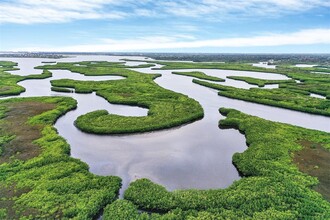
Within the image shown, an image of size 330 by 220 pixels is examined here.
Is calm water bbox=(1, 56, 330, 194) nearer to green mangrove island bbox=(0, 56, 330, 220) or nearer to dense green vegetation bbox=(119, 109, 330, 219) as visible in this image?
green mangrove island bbox=(0, 56, 330, 220)

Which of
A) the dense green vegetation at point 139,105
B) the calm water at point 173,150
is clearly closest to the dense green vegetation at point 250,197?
the calm water at point 173,150

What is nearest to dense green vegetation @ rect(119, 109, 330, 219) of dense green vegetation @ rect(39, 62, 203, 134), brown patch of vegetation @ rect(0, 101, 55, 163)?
brown patch of vegetation @ rect(0, 101, 55, 163)

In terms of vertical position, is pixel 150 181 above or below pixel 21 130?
A: below

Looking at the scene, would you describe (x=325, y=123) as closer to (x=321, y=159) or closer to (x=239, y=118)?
(x=239, y=118)

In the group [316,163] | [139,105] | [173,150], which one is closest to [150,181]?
[173,150]

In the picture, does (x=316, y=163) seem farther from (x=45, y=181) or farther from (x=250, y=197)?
(x=45, y=181)

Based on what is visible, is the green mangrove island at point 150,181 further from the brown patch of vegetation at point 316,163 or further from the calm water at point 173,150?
the calm water at point 173,150

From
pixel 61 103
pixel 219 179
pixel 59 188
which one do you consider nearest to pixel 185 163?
pixel 219 179
